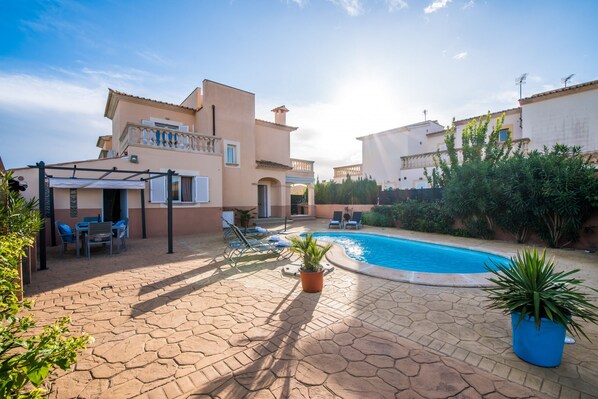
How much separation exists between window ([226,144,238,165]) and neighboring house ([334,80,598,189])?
43.9ft

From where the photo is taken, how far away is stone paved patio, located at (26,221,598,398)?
2891mm

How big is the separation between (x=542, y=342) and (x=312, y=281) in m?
3.75

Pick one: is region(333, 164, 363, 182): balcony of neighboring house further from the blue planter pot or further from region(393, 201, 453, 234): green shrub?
the blue planter pot

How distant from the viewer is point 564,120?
17.0 meters

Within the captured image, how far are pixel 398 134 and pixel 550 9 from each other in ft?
54.5

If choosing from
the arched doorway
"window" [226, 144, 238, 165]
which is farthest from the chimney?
"window" [226, 144, 238, 165]

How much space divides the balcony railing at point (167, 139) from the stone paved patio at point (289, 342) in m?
8.76

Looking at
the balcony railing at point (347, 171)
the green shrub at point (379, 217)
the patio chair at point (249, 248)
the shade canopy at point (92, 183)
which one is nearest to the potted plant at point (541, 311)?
the patio chair at point (249, 248)

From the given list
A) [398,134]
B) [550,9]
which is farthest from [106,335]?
[398,134]

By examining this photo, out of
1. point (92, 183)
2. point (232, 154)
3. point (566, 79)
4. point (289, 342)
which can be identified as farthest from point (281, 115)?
point (566, 79)

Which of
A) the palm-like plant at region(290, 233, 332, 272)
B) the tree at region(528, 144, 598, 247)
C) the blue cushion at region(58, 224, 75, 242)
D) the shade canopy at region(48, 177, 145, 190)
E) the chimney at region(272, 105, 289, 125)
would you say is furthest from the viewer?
the chimney at region(272, 105, 289, 125)

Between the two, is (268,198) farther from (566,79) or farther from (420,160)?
(566,79)

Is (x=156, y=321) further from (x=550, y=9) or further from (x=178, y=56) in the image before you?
(x=550, y=9)

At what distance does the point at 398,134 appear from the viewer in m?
24.8
